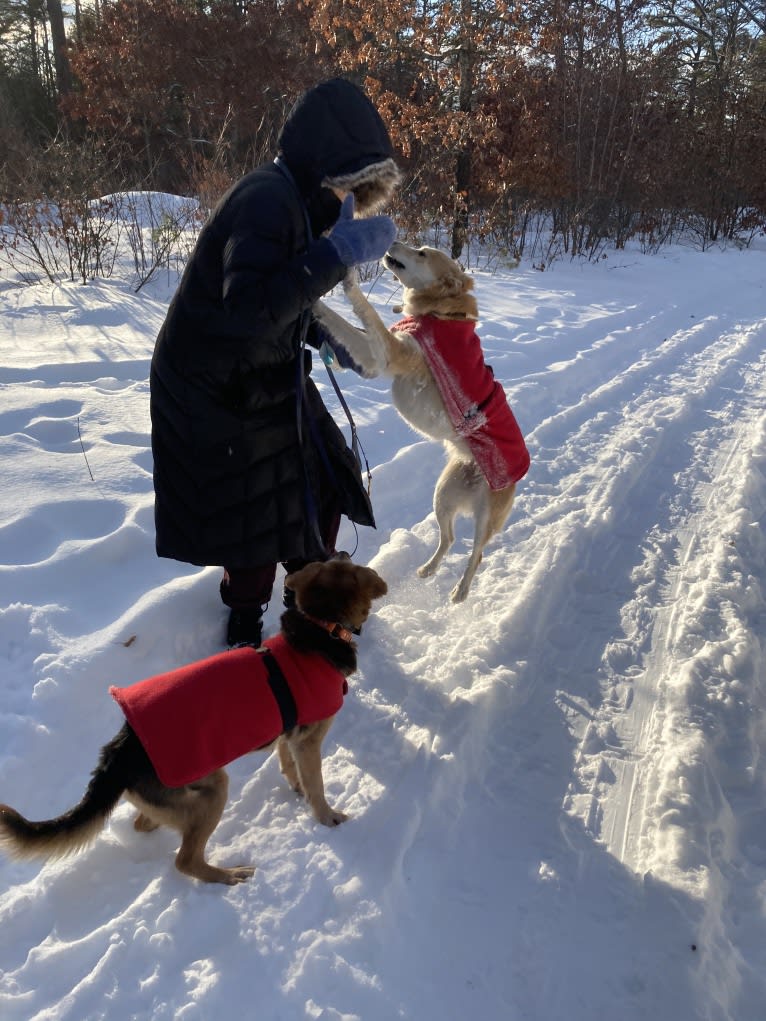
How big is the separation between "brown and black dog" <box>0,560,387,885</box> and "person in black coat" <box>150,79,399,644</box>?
15.6 inches

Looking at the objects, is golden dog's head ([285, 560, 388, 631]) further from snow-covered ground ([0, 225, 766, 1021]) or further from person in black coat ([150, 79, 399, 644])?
snow-covered ground ([0, 225, 766, 1021])

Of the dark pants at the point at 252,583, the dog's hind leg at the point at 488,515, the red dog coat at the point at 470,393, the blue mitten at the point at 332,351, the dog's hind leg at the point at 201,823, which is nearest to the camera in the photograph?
the dog's hind leg at the point at 201,823

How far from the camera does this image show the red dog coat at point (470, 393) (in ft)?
10.1

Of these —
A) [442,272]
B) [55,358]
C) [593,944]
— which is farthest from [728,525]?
[55,358]

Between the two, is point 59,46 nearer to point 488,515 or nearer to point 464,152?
point 464,152

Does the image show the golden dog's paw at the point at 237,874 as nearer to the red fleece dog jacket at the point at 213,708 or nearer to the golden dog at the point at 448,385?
the red fleece dog jacket at the point at 213,708

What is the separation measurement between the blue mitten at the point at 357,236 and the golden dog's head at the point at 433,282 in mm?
935

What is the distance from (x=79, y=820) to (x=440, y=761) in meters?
1.16

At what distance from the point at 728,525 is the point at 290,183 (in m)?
3.09

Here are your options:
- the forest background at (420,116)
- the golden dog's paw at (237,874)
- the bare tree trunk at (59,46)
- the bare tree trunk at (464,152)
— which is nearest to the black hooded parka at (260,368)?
the golden dog's paw at (237,874)

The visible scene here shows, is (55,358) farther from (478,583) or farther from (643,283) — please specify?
(643,283)

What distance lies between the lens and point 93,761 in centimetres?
223

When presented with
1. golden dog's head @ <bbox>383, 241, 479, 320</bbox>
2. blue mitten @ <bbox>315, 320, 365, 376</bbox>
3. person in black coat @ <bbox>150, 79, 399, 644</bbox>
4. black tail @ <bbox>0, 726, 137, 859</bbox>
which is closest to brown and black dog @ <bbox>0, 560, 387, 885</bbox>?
black tail @ <bbox>0, 726, 137, 859</bbox>

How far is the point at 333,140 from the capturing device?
2100mm
